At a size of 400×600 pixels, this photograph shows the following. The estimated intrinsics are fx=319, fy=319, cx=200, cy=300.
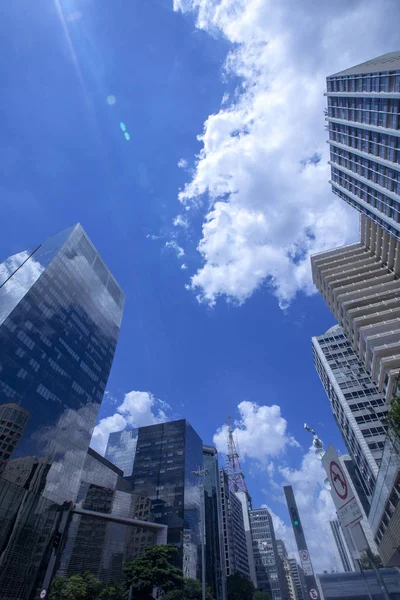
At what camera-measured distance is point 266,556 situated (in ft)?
499

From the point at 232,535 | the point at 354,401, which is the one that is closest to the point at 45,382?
the point at 354,401

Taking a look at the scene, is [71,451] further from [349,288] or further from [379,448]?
[349,288]

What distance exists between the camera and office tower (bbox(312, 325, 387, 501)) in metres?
60.7

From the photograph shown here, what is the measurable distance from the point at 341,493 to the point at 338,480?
598 millimetres

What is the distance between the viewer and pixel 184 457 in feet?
358

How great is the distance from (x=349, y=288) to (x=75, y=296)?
6530 cm

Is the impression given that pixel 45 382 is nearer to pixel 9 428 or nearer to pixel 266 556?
pixel 9 428

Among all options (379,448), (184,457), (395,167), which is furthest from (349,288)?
(184,457)

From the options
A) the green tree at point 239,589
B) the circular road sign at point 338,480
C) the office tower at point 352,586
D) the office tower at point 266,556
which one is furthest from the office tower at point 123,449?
the circular road sign at point 338,480

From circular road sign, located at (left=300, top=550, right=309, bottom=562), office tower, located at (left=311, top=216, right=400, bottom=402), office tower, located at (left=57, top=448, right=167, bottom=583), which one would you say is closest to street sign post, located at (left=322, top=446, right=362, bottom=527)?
circular road sign, located at (left=300, top=550, right=309, bottom=562)

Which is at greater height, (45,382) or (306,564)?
(45,382)

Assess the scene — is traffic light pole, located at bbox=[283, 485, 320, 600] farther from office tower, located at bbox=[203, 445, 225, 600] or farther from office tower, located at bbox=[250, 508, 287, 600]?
office tower, located at bbox=[250, 508, 287, 600]

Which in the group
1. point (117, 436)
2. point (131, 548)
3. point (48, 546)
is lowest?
point (48, 546)

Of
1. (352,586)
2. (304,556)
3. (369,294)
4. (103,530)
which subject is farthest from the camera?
(103,530)
